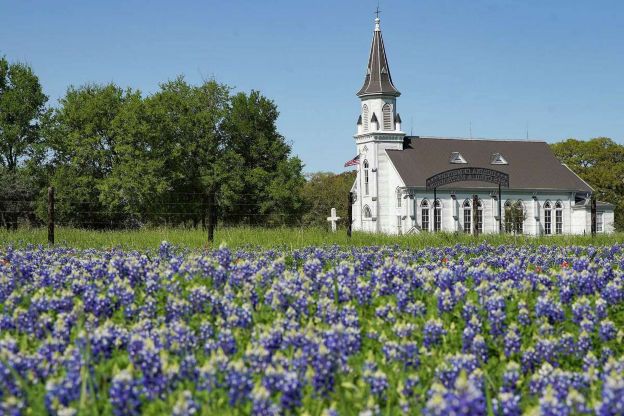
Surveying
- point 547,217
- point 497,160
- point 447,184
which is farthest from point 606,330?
point 547,217

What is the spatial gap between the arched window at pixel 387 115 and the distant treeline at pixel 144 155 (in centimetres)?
871

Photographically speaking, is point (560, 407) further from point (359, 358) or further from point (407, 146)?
point (407, 146)

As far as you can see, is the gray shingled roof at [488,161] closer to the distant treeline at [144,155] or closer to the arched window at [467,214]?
the arched window at [467,214]

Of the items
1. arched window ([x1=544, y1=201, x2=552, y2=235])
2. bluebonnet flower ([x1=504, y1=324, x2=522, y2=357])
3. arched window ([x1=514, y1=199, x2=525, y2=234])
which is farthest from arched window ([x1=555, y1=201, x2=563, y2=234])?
bluebonnet flower ([x1=504, y1=324, x2=522, y2=357])

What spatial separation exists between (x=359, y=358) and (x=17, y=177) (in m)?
54.7

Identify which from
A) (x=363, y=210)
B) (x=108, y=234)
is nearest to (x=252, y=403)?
(x=108, y=234)

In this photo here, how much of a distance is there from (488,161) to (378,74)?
40.7ft

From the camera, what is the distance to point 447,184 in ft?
209

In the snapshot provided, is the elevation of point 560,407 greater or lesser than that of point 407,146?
lesser

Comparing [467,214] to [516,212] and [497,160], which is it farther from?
[497,160]

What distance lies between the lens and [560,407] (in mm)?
3617

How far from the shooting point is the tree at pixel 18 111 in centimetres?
5881

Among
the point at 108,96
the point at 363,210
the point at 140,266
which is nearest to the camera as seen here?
the point at 140,266

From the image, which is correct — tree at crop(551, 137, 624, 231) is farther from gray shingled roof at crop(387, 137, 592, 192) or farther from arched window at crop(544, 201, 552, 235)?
arched window at crop(544, 201, 552, 235)
